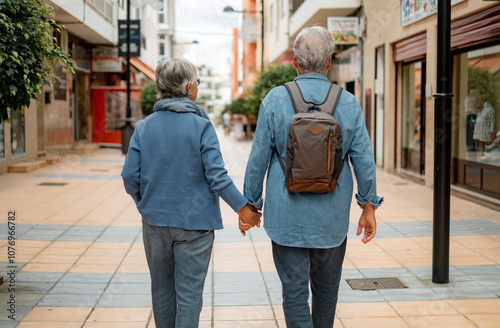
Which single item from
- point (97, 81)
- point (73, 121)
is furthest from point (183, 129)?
point (97, 81)

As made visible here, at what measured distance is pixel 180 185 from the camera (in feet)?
10.8

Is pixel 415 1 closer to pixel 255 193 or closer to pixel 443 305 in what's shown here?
pixel 443 305

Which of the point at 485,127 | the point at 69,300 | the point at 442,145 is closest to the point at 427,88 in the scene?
the point at 485,127

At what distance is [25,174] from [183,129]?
492 inches

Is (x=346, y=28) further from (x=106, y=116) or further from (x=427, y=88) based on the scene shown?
(x=106, y=116)

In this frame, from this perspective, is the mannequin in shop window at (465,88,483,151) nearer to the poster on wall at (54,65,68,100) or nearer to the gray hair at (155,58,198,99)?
the gray hair at (155,58,198,99)

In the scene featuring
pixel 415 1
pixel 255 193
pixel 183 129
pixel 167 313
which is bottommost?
pixel 167 313

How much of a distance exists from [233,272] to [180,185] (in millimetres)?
2747

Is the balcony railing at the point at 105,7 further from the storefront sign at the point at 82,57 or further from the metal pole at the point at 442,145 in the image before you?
the metal pole at the point at 442,145

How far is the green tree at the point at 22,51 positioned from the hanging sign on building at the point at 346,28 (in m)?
13.6

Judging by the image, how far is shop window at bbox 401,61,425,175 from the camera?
1401cm

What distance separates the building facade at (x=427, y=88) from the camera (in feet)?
34.1

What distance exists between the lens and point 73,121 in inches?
958

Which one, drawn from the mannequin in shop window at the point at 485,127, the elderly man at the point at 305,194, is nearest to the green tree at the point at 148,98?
the mannequin in shop window at the point at 485,127
